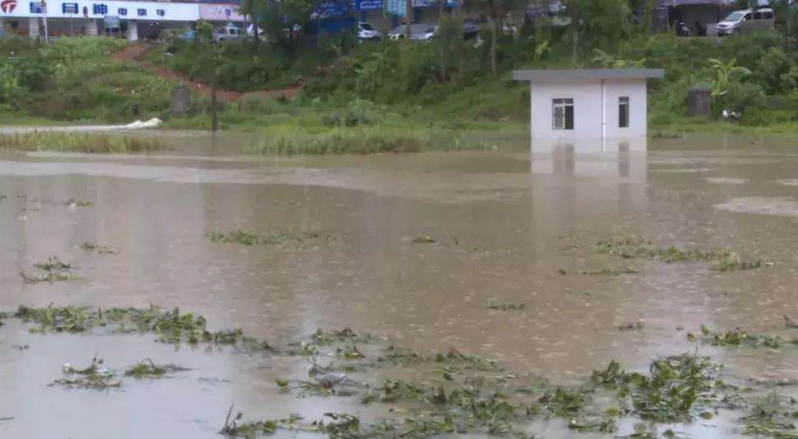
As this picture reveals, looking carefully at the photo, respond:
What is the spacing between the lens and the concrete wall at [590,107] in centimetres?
4162

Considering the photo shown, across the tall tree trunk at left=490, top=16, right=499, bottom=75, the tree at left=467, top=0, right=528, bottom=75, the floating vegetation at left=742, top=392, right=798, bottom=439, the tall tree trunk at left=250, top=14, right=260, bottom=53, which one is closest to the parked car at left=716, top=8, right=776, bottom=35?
the tree at left=467, top=0, right=528, bottom=75

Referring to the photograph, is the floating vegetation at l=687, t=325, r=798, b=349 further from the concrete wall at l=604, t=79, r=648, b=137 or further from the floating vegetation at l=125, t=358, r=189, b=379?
the concrete wall at l=604, t=79, r=648, b=137

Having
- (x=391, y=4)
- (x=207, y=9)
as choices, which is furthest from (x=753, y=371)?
(x=207, y=9)

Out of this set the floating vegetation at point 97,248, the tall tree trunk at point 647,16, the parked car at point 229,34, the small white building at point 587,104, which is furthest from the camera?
the parked car at point 229,34

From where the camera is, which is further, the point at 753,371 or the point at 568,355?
the point at 568,355

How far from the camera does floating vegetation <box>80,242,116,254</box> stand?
47.1 ft

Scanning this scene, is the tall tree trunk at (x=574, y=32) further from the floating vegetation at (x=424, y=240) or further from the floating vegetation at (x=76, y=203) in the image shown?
the floating vegetation at (x=424, y=240)

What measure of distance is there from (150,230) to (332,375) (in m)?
8.76

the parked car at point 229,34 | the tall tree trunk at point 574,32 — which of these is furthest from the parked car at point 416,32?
the tall tree trunk at point 574,32

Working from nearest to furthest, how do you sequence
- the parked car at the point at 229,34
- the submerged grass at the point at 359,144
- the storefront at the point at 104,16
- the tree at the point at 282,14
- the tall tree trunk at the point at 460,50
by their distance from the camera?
the submerged grass at the point at 359,144 < the tall tree trunk at the point at 460,50 < the tree at the point at 282,14 < the parked car at the point at 229,34 < the storefront at the point at 104,16

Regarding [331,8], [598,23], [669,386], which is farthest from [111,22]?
[669,386]

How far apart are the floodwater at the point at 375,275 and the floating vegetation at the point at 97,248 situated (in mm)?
157

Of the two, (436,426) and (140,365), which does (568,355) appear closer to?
(436,426)

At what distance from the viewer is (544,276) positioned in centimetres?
1269
